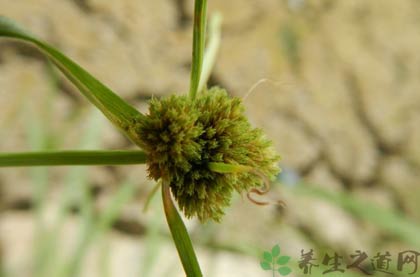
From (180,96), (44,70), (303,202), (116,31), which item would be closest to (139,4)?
(116,31)

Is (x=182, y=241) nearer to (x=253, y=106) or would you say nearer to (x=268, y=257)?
(x=268, y=257)

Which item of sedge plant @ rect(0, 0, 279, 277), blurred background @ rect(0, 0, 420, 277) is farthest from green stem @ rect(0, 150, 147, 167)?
blurred background @ rect(0, 0, 420, 277)

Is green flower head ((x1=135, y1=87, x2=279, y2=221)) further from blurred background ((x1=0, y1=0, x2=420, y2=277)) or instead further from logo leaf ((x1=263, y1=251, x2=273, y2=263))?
blurred background ((x1=0, y1=0, x2=420, y2=277))

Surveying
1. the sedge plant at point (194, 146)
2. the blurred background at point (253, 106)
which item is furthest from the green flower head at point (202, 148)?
the blurred background at point (253, 106)

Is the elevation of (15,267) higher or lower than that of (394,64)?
lower

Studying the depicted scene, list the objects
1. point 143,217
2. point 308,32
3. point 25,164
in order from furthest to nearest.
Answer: point 308,32, point 143,217, point 25,164

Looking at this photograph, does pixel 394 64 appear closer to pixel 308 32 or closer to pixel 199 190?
pixel 308 32
